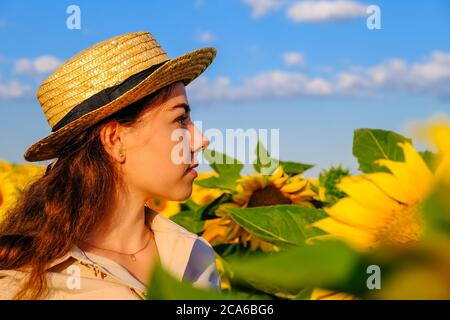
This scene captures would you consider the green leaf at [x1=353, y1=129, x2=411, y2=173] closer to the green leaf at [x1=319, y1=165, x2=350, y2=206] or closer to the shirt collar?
the shirt collar

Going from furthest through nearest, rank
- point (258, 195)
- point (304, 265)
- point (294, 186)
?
point (258, 195)
point (294, 186)
point (304, 265)

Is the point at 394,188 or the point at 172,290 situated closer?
the point at 172,290

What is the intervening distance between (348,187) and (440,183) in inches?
19.7

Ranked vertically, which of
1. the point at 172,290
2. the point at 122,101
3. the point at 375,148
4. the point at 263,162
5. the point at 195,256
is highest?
the point at 263,162

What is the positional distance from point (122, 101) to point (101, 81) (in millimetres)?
189

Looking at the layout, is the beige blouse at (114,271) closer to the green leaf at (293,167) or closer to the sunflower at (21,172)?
the green leaf at (293,167)

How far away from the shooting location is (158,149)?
2133 mm

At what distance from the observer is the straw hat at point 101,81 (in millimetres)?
2148


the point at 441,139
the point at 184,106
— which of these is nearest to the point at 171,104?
the point at 184,106

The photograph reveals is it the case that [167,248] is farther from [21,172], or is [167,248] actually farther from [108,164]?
[21,172]

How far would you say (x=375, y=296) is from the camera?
0.34m

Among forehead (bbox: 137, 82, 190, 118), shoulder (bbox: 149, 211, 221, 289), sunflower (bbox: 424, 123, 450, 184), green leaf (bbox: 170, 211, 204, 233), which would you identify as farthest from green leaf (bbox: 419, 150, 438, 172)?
green leaf (bbox: 170, 211, 204, 233)

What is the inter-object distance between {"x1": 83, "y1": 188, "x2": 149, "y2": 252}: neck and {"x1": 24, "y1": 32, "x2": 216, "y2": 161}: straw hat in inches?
11.4
